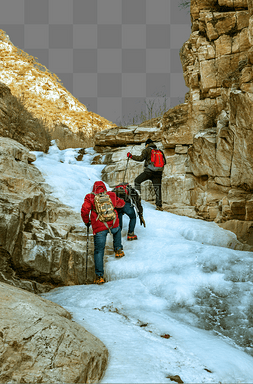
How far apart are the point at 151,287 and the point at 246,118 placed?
12.6 ft

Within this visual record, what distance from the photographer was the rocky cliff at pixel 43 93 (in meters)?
21.5

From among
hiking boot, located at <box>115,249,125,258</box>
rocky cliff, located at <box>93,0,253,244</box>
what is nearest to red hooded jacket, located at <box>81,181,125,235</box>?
hiking boot, located at <box>115,249,125,258</box>

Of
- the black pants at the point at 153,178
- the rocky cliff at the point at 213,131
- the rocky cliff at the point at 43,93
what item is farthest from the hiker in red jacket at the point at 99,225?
the rocky cliff at the point at 43,93

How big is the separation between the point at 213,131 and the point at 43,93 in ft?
66.2

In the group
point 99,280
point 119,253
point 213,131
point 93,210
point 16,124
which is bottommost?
point 99,280

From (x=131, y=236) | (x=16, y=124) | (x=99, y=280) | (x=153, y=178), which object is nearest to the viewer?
(x=99, y=280)

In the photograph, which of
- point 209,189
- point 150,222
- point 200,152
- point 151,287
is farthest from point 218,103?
point 151,287

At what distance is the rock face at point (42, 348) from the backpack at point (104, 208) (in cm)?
249

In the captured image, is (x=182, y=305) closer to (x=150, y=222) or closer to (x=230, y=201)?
(x=150, y=222)

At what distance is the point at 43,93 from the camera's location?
2384 cm

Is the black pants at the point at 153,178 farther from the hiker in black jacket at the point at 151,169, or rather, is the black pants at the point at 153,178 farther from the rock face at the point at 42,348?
the rock face at the point at 42,348

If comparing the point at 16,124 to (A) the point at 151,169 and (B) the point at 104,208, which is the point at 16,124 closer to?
(A) the point at 151,169

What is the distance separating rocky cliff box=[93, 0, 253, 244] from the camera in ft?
19.9

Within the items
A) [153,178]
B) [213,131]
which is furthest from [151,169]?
[213,131]
